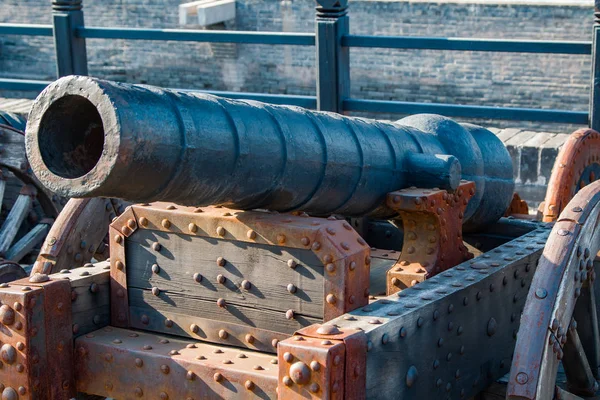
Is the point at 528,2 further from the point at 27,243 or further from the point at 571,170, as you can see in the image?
the point at 27,243

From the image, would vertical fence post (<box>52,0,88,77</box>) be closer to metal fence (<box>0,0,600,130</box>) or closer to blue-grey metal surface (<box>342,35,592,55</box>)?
metal fence (<box>0,0,600,130</box>)

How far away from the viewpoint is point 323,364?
2.64 m

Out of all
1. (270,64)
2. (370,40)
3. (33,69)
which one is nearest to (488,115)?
(370,40)

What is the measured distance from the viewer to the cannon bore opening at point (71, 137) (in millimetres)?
2695

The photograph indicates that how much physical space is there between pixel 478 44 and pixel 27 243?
286 cm

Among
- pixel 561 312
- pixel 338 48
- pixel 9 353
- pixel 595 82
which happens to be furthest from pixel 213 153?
pixel 338 48

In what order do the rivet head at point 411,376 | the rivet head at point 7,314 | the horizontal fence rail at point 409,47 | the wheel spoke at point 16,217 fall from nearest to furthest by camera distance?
the rivet head at point 411,376, the rivet head at point 7,314, the wheel spoke at point 16,217, the horizontal fence rail at point 409,47

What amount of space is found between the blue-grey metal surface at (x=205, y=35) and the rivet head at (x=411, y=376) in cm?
412

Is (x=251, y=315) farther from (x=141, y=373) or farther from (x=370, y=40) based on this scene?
(x=370, y=40)

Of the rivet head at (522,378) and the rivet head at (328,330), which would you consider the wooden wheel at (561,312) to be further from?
the rivet head at (328,330)

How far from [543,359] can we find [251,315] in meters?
0.83

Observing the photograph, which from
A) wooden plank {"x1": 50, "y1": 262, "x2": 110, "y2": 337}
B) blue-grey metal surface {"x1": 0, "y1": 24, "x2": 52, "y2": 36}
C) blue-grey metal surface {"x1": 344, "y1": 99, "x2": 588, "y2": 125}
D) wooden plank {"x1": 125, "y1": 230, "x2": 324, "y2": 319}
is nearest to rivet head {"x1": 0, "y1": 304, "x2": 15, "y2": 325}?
wooden plank {"x1": 50, "y1": 262, "x2": 110, "y2": 337}

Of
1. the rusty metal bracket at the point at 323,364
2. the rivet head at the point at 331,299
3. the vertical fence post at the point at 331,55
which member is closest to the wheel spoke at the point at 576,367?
the rivet head at the point at 331,299

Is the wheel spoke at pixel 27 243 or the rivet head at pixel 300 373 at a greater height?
the rivet head at pixel 300 373
